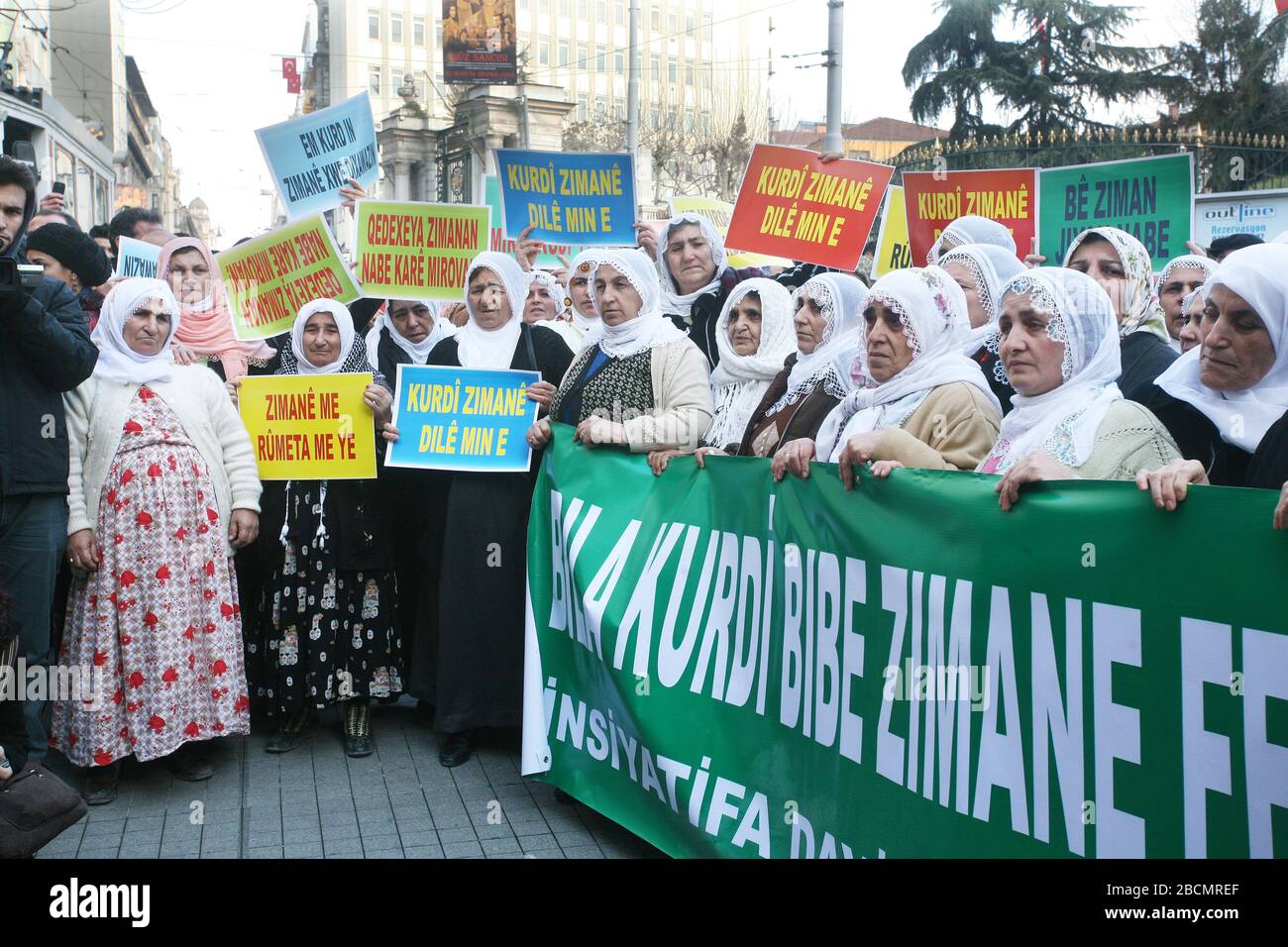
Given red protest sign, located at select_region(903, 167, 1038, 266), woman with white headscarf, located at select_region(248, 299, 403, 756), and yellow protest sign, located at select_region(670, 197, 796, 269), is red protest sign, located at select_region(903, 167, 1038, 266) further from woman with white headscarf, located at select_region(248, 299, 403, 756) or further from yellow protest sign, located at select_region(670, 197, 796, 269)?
woman with white headscarf, located at select_region(248, 299, 403, 756)

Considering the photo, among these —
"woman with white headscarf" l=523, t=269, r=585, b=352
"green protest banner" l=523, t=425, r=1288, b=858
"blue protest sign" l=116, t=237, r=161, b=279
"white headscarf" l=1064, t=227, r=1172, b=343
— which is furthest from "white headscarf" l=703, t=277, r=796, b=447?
"blue protest sign" l=116, t=237, r=161, b=279

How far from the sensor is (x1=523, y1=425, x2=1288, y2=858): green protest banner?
7.41 feet

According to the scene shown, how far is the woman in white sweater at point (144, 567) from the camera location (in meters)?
4.74

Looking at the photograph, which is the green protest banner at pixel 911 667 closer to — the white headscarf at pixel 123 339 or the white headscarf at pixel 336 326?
the white headscarf at pixel 336 326

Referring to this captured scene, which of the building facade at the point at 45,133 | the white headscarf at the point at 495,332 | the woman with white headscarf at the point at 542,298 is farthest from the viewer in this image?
the building facade at the point at 45,133

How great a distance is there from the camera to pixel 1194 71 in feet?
86.5

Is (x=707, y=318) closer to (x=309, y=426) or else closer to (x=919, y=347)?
(x=309, y=426)

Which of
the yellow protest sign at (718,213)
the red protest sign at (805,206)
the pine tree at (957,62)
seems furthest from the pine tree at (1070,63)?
the red protest sign at (805,206)

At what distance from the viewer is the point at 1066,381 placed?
10.2ft

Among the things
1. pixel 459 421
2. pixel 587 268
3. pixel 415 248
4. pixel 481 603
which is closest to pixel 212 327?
pixel 415 248

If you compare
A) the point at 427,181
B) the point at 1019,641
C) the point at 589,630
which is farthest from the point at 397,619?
the point at 427,181

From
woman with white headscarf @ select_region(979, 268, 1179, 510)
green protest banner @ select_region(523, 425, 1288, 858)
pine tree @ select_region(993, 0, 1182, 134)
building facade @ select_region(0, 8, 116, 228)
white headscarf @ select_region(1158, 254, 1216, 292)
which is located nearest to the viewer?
green protest banner @ select_region(523, 425, 1288, 858)

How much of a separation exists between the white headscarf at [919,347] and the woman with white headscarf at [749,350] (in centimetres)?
93

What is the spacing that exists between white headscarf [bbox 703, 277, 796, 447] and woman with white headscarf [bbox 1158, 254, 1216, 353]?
1770 mm
